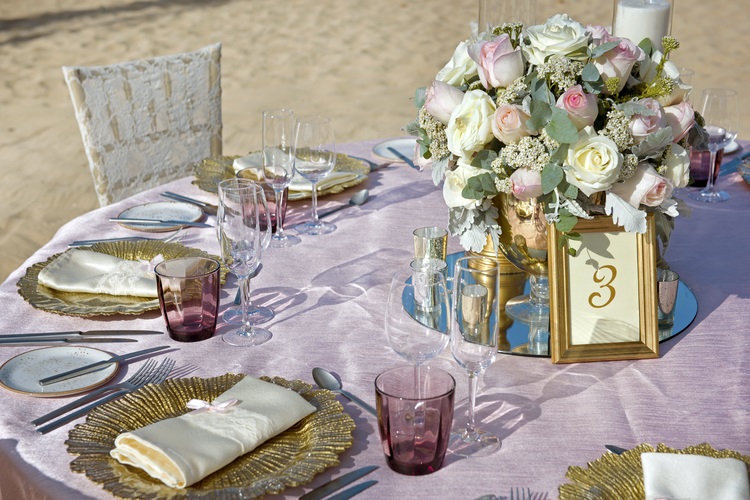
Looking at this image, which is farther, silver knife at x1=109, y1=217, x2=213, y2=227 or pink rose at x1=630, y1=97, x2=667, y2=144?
silver knife at x1=109, y1=217, x2=213, y2=227

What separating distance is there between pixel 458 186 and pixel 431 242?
0.86ft

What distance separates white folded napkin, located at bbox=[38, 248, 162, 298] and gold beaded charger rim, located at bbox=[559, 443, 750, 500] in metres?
0.98

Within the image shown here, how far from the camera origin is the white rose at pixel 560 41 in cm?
155

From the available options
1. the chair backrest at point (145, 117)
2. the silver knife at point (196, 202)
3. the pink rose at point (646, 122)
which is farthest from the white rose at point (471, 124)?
the chair backrest at point (145, 117)

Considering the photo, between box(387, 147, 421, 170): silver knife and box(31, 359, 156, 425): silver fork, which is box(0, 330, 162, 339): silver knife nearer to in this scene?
box(31, 359, 156, 425): silver fork

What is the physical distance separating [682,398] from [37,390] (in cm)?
109

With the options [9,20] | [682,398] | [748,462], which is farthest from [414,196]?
[9,20]

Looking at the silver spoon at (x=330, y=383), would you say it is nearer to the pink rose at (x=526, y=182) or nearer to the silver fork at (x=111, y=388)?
the silver fork at (x=111, y=388)

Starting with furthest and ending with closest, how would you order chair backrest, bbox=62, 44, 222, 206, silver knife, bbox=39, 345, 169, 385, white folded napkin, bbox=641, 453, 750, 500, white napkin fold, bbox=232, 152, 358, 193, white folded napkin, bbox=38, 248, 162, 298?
chair backrest, bbox=62, 44, 222, 206
white napkin fold, bbox=232, 152, 358, 193
white folded napkin, bbox=38, 248, 162, 298
silver knife, bbox=39, 345, 169, 385
white folded napkin, bbox=641, 453, 750, 500

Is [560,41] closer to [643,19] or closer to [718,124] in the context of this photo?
[643,19]

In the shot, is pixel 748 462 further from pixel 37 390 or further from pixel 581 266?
pixel 37 390

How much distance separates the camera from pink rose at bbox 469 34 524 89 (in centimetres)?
157

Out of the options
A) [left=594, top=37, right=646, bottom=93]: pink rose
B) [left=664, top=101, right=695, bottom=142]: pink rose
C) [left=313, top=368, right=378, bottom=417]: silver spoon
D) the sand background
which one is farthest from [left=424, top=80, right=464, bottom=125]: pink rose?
the sand background

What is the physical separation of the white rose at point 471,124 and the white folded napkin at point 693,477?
24.2 inches
